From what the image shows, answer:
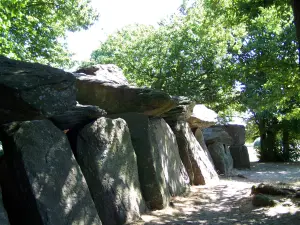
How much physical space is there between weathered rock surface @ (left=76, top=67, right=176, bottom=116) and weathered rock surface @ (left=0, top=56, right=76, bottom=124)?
176 centimetres

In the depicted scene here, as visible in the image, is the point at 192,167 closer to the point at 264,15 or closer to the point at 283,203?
the point at 283,203

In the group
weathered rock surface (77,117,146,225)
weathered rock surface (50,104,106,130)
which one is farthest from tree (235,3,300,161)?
weathered rock surface (50,104,106,130)

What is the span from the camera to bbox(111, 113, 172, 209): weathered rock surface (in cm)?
639

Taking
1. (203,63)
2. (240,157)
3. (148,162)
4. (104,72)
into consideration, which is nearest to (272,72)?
(148,162)

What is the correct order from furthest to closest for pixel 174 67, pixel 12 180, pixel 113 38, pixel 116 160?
1. pixel 113 38
2. pixel 174 67
3. pixel 116 160
4. pixel 12 180

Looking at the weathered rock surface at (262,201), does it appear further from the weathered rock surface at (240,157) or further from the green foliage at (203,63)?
the weathered rock surface at (240,157)

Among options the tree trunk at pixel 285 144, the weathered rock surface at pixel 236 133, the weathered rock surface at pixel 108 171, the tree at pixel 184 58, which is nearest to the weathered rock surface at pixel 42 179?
the weathered rock surface at pixel 108 171

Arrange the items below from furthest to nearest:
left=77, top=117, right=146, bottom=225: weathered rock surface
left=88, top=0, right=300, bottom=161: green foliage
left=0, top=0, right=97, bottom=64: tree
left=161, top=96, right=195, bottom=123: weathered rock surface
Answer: left=88, top=0, right=300, bottom=161: green foliage
left=0, top=0, right=97, bottom=64: tree
left=161, top=96, right=195, bottom=123: weathered rock surface
left=77, top=117, right=146, bottom=225: weathered rock surface

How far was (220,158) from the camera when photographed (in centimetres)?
1265

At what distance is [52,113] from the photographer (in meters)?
4.64

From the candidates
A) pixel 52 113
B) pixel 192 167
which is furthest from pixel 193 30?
pixel 52 113

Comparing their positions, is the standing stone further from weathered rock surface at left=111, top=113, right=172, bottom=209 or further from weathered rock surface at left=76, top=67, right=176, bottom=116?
weathered rock surface at left=76, top=67, right=176, bottom=116

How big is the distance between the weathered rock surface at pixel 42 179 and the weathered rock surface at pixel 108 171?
568 mm

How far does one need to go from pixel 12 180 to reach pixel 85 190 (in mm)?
916
